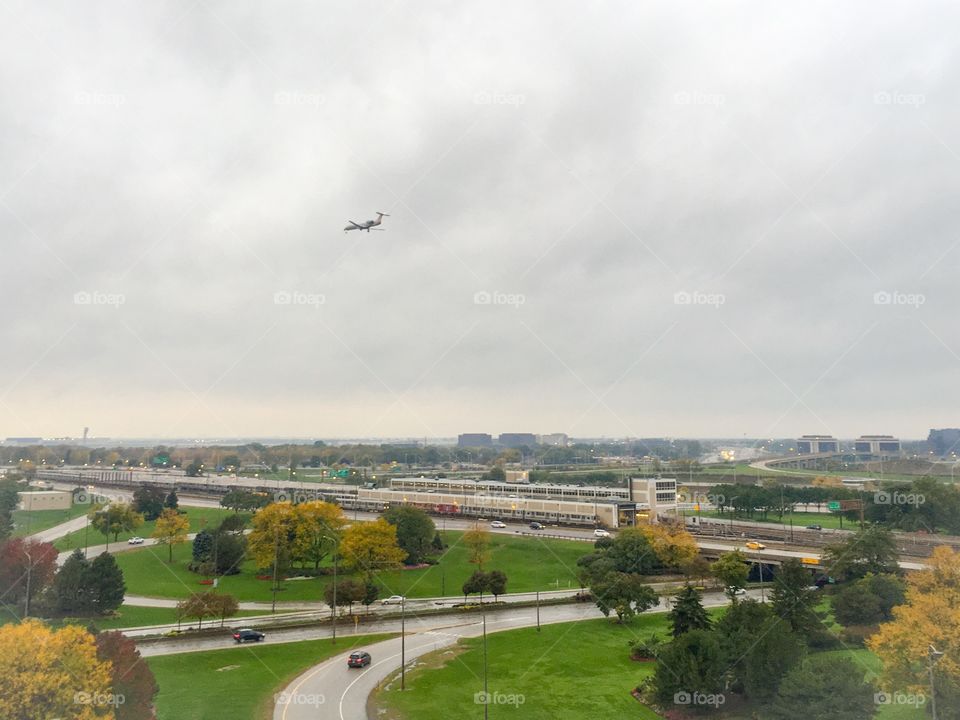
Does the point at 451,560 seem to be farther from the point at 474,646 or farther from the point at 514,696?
the point at 514,696

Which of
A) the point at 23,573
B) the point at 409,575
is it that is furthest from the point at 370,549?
the point at 23,573

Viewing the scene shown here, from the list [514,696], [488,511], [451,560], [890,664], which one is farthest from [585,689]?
[488,511]

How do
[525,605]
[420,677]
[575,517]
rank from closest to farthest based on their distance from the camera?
[420,677] → [525,605] → [575,517]

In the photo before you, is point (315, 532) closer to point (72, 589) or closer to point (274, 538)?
point (274, 538)

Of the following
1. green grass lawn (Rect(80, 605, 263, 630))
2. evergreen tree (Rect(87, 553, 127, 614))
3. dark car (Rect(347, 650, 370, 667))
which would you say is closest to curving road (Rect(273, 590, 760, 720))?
dark car (Rect(347, 650, 370, 667))

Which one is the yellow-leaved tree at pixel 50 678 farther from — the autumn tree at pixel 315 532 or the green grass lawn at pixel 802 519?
the green grass lawn at pixel 802 519

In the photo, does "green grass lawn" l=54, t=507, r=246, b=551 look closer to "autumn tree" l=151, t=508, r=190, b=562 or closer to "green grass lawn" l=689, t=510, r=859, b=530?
"autumn tree" l=151, t=508, r=190, b=562

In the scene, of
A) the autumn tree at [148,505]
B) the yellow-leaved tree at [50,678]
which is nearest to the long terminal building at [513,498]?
the autumn tree at [148,505]
